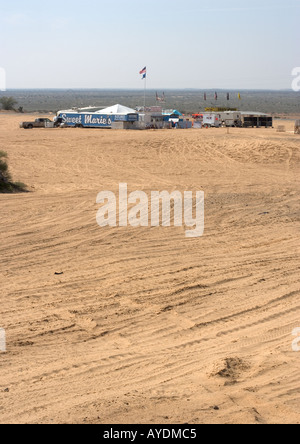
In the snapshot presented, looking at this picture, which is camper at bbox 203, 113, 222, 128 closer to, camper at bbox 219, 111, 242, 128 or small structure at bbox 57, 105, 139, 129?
camper at bbox 219, 111, 242, 128

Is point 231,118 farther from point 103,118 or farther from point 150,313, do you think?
point 150,313

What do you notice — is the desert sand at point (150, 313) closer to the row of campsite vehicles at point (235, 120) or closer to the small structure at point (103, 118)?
the small structure at point (103, 118)

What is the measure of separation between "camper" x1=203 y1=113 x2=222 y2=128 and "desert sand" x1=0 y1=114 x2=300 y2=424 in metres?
36.9

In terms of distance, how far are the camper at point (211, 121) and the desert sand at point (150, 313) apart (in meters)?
36.9

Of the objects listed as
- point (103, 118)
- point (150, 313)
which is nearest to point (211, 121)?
point (103, 118)

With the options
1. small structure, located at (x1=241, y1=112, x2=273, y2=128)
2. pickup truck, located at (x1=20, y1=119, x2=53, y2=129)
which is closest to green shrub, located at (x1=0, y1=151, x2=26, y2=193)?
pickup truck, located at (x1=20, y1=119, x2=53, y2=129)

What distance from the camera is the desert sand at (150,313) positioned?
21.4 ft

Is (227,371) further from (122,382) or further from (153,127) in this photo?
(153,127)

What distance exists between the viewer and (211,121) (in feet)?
182

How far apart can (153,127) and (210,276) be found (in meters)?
42.1

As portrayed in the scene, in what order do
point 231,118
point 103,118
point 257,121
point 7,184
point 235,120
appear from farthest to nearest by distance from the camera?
1. point 235,120
2. point 257,121
3. point 231,118
4. point 103,118
5. point 7,184

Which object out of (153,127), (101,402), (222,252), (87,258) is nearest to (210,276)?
(222,252)

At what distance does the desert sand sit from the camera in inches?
256

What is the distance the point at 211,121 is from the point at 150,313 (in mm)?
47749
